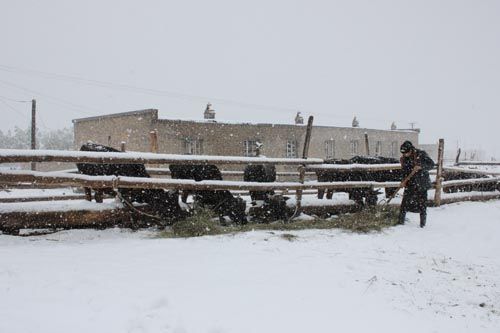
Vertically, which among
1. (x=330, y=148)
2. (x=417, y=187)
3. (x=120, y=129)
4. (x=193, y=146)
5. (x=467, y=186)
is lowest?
(x=467, y=186)

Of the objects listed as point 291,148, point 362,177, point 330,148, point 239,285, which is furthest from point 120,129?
point 239,285

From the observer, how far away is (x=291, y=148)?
2883cm

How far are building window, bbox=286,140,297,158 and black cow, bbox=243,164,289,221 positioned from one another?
839 inches

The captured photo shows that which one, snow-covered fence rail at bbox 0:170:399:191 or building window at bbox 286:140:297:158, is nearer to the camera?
snow-covered fence rail at bbox 0:170:399:191

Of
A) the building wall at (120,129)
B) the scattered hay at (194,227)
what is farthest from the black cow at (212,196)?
the building wall at (120,129)

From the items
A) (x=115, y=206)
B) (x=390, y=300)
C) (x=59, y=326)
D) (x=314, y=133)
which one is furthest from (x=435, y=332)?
(x=314, y=133)

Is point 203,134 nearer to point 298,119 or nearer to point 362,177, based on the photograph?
point 298,119

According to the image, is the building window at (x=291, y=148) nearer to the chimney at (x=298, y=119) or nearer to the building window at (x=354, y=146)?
the chimney at (x=298, y=119)

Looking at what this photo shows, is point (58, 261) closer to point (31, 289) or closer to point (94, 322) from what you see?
point (31, 289)

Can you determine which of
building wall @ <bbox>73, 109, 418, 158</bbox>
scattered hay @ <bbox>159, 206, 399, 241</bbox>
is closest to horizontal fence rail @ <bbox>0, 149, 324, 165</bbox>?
scattered hay @ <bbox>159, 206, 399, 241</bbox>

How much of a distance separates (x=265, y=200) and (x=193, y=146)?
18150mm

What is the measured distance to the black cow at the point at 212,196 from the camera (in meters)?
6.43

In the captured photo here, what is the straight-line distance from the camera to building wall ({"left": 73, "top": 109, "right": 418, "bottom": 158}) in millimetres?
23703

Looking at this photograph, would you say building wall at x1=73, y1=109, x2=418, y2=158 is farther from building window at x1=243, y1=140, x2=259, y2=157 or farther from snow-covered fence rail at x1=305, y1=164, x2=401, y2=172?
snow-covered fence rail at x1=305, y1=164, x2=401, y2=172
